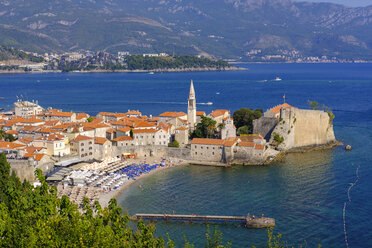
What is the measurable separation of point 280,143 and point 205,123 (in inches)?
320

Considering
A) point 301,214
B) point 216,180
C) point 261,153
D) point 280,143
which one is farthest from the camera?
point 280,143

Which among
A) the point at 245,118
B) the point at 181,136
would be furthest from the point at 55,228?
the point at 245,118

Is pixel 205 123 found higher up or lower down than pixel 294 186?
higher up

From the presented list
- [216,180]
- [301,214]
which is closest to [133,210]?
[216,180]

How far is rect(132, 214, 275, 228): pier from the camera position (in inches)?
1085

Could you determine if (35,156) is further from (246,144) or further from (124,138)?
(246,144)

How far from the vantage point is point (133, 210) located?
30.6m

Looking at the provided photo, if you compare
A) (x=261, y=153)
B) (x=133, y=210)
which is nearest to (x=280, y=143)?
→ (x=261, y=153)

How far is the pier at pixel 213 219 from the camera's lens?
2756 centimetres

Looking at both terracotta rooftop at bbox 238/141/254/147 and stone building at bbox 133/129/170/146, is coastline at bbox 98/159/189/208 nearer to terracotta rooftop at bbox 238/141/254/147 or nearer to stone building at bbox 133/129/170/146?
stone building at bbox 133/129/170/146

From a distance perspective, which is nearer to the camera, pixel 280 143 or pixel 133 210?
pixel 133 210

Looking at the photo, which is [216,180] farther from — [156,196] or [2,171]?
[2,171]

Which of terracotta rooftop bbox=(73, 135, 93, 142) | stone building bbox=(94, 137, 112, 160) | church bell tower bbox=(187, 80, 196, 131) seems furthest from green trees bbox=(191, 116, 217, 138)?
terracotta rooftop bbox=(73, 135, 93, 142)

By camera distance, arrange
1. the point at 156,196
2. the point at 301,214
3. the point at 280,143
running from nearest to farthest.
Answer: the point at 301,214, the point at 156,196, the point at 280,143
